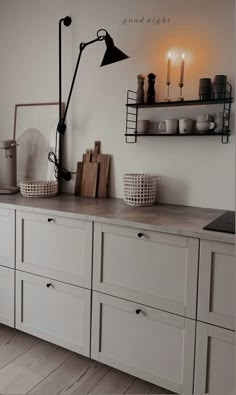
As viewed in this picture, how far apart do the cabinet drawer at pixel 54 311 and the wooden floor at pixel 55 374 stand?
0.36ft

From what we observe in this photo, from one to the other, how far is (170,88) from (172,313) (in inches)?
51.1

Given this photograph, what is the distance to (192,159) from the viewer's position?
2.12m

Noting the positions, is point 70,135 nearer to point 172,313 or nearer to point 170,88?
point 170,88

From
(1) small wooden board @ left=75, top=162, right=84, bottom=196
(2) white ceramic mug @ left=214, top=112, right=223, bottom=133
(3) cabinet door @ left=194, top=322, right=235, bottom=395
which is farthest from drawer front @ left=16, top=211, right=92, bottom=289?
(2) white ceramic mug @ left=214, top=112, right=223, bottom=133

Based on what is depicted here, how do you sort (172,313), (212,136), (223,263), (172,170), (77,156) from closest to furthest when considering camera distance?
(223,263)
(172,313)
(212,136)
(172,170)
(77,156)

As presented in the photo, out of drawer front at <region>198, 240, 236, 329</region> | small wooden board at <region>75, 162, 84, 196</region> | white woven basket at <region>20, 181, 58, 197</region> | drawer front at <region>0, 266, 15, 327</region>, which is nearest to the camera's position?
drawer front at <region>198, 240, 236, 329</region>

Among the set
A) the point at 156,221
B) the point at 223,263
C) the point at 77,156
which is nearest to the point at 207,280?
the point at 223,263

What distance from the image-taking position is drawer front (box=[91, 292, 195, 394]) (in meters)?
1.64

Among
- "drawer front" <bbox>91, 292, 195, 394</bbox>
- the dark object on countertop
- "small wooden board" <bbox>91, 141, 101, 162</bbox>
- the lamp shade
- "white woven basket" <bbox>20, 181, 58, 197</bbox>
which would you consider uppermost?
the lamp shade

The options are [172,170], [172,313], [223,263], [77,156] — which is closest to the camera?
[223,263]

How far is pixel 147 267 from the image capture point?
1.69m

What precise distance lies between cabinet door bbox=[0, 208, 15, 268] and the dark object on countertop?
45.5 inches

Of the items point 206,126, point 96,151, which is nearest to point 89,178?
point 96,151

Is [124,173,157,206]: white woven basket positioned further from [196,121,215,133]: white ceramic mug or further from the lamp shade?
the lamp shade
